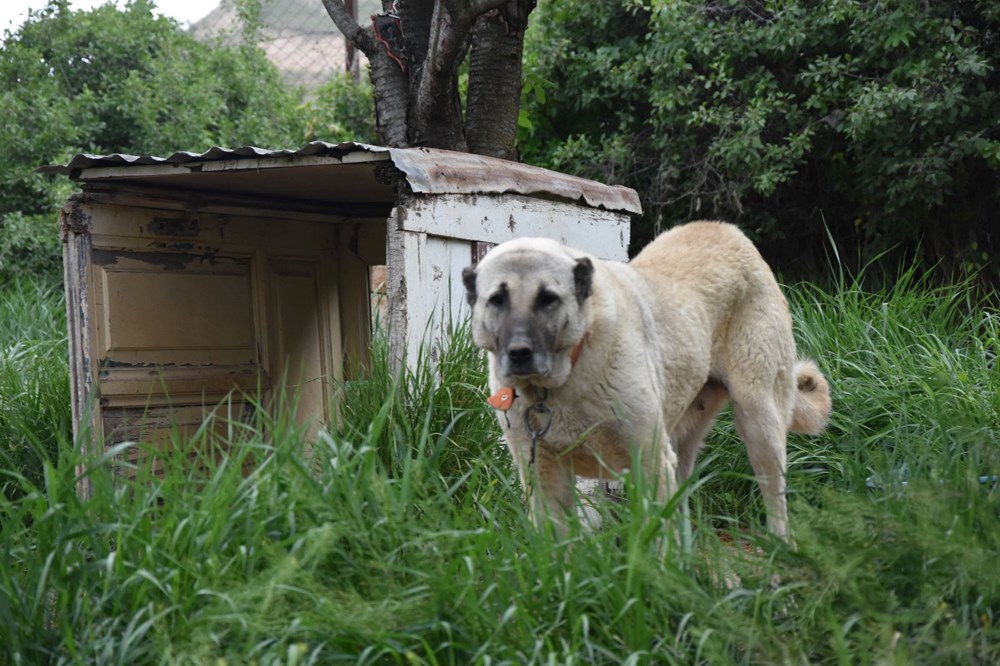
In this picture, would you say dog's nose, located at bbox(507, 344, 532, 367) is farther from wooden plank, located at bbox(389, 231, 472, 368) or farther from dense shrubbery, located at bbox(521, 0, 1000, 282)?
dense shrubbery, located at bbox(521, 0, 1000, 282)

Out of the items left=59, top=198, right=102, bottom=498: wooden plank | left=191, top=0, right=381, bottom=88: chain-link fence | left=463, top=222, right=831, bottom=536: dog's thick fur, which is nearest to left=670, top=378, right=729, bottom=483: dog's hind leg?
left=463, top=222, right=831, bottom=536: dog's thick fur

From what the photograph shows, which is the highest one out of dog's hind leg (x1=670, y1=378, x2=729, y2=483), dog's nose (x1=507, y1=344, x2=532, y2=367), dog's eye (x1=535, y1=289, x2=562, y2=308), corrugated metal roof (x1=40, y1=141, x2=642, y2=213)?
corrugated metal roof (x1=40, y1=141, x2=642, y2=213)

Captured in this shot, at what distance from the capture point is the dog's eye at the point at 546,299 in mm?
3936

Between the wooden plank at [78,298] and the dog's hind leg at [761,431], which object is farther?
the wooden plank at [78,298]

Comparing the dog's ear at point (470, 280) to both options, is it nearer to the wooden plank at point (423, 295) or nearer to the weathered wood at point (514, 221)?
the wooden plank at point (423, 295)

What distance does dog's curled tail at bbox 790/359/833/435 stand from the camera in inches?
210

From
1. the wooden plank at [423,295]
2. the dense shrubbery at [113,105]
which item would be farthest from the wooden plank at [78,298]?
the dense shrubbery at [113,105]

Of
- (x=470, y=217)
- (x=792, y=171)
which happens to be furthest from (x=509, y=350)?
(x=792, y=171)

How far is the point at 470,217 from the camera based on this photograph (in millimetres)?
5539

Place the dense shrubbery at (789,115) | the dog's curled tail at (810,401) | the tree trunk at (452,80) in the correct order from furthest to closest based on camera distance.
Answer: the dense shrubbery at (789,115) → the tree trunk at (452,80) → the dog's curled tail at (810,401)

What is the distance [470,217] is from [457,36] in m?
1.25

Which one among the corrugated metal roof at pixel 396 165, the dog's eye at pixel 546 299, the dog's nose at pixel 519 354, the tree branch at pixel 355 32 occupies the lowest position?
the dog's nose at pixel 519 354

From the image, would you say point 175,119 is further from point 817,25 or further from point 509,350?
point 509,350

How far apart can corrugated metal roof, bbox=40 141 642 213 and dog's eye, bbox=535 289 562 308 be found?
54.9 inches
